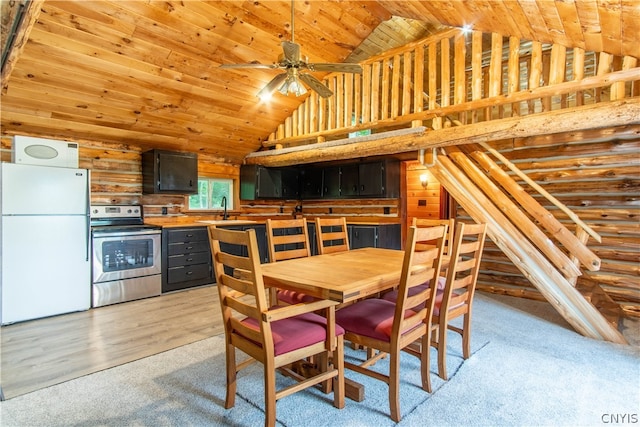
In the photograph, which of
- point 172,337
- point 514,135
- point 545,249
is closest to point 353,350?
point 172,337

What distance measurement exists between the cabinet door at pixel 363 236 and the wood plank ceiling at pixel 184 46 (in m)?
2.37

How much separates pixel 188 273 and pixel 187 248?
14.2 inches

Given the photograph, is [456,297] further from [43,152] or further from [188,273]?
[43,152]

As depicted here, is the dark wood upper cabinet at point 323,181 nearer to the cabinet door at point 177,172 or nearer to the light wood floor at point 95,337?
the cabinet door at point 177,172

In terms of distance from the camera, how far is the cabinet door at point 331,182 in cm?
624

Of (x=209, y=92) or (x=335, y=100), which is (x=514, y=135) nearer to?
(x=335, y=100)

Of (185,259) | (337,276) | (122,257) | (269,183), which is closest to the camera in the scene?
(337,276)

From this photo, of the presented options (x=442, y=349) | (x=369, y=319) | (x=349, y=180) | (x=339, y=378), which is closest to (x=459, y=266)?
(x=442, y=349)

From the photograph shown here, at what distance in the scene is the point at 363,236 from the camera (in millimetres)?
5715

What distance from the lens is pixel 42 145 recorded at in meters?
3.75

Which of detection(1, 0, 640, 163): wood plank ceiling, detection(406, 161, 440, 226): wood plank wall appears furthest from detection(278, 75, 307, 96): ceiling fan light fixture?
detection(406, 161, 440, 226): wood plank wall

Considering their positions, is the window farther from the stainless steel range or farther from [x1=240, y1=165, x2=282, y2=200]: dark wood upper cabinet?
the stainless steel range

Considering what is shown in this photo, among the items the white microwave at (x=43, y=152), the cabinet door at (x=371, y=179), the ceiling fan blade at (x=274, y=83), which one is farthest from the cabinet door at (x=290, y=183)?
the ceiling fan blade at (x=274, y=83)

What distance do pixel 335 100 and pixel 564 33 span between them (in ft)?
9.45
